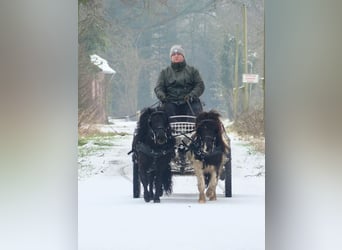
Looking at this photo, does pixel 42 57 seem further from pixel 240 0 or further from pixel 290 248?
pixel 290 248

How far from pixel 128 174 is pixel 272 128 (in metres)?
0.77

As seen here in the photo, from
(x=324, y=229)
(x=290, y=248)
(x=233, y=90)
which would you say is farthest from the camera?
(x=233, y=90)

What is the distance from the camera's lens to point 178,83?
233 centimetres

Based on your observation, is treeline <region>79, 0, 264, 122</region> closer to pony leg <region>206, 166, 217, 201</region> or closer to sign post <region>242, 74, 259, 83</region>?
sign post <region>242, 74, 259, 83</region>

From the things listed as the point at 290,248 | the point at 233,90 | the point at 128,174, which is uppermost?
the point at 233,90

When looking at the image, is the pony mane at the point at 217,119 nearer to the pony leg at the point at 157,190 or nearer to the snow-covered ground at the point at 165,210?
the snow-covered ground at the point at 165,210

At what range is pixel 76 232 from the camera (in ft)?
7.38

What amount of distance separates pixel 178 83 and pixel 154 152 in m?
0.39

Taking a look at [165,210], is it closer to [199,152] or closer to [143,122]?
[199,152]

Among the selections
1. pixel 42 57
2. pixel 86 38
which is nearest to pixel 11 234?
pixel 42 57

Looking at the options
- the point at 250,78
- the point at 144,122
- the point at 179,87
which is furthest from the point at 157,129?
the point at 250,78

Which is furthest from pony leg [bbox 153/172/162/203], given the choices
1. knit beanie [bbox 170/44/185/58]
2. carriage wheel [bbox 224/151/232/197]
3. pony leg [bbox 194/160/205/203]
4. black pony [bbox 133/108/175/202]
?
knit beanie [bbox 170/44/185/58]

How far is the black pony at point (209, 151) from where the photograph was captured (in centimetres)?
231

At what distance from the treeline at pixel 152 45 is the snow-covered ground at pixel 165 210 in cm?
17
